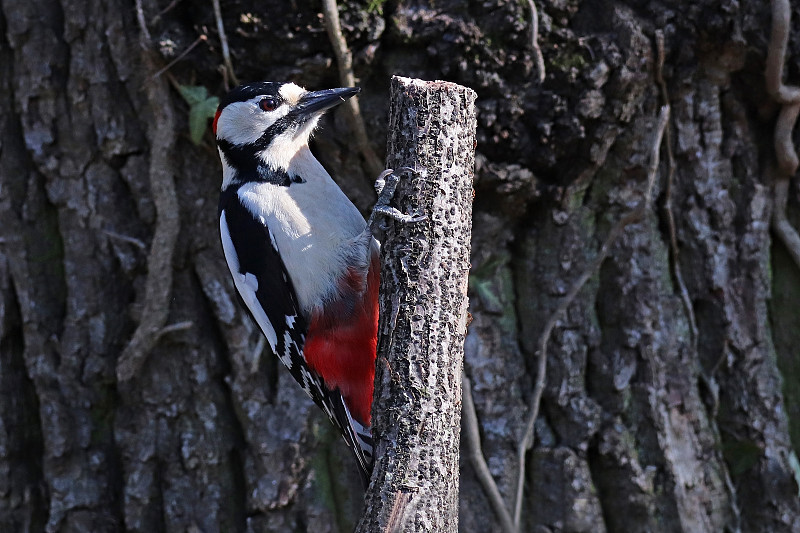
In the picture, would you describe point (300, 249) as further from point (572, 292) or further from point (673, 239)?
point (673, 239)

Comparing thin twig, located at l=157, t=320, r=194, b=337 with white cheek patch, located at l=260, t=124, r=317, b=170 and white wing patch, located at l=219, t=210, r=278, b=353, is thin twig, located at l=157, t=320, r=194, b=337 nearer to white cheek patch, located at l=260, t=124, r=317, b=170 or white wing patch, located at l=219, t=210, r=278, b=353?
white wing patch, located at l=219, t=210, r=278, b=353

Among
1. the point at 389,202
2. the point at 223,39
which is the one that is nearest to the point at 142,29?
the point at 223,39

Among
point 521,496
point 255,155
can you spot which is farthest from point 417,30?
point 521,496

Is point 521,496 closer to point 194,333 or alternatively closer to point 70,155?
point 194,333

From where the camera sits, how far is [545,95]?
280cm

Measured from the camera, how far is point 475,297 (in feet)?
9.77

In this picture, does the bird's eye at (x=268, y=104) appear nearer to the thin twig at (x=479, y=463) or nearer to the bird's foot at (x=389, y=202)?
the bird's foot at (x=389, y=202)

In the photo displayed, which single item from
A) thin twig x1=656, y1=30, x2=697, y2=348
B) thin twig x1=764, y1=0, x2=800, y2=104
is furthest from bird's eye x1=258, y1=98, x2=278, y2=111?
thin twig x1=764, y1=0, x2=800, y2=104

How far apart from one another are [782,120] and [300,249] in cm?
174

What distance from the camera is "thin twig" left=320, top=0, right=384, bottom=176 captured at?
8.91 feet

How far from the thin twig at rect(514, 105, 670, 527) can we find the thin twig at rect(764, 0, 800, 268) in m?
0.38

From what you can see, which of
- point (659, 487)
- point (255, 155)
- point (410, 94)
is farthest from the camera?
point (659, 487)

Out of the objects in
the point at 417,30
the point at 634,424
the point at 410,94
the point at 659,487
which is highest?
the point at 417,30

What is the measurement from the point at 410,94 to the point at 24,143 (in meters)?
1.84
